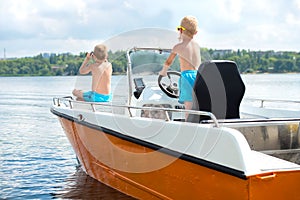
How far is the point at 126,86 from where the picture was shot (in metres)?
6.93

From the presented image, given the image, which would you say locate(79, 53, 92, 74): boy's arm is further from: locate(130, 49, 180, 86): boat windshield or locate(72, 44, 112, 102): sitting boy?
locate(130, 49, 180, 86): boat windshield

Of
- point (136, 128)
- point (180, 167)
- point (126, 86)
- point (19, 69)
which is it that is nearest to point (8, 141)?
point (126, 86)

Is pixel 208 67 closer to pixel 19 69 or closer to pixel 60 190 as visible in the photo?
pixel 60 190

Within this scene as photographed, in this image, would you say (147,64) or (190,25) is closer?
(190,25)

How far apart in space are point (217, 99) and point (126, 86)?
7.13ft

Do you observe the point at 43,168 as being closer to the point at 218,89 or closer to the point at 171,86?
the point at 171,86

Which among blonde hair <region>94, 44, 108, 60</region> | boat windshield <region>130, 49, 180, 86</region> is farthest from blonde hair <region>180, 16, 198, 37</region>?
blonde hair <region>94, 44, 108, 60</region>

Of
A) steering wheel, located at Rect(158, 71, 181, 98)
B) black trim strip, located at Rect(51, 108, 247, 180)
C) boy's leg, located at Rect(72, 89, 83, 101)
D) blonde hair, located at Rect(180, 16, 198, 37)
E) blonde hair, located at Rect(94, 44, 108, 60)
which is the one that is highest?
blonde hair, located at Rect(180, 16, 198, 37)

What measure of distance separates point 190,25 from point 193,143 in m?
1.62

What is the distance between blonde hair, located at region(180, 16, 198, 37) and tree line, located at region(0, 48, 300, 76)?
1.26 ft

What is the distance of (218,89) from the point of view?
503 centimetres

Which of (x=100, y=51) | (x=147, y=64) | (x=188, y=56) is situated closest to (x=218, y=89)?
(x=188, y=56)

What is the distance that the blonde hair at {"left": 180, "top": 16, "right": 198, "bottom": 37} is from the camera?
5.41m

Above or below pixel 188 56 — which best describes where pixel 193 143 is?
below
